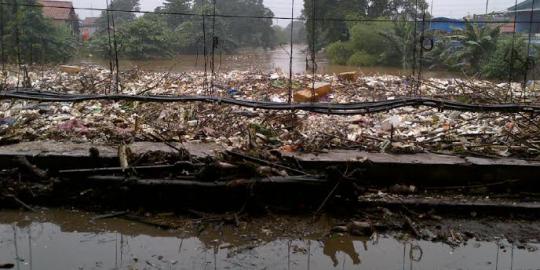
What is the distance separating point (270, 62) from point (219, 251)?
464 inches

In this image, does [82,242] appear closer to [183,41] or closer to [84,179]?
[84,179]

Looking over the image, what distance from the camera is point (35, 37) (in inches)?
517

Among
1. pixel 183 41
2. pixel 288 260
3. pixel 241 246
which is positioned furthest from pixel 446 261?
pixel 183 41

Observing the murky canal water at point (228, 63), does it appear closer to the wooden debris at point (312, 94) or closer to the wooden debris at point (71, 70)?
the wooden debris at point (71, 70)

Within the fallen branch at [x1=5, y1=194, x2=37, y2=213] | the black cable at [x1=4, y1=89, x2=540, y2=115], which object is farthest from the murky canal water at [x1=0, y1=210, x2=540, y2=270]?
the black cable at [x1=4, y1=89, x2=540, y2=115]

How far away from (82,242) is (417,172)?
2782 millimetres

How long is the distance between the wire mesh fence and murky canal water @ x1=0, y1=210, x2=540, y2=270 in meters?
1.55

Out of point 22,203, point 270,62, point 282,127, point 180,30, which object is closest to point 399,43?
point 270,62

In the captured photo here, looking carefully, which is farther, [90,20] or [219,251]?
[90,20]

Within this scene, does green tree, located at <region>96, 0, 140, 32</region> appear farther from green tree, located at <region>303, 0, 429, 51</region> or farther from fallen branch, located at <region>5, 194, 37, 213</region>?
green tree, located at <region>303, 0, 429, 51</region>

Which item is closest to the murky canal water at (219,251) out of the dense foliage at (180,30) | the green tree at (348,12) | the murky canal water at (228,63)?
the murky canal water at (228,63)

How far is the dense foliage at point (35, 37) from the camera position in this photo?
12.1 m

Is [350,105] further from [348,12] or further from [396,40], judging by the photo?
[396,40]

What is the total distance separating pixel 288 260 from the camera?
123 inches
